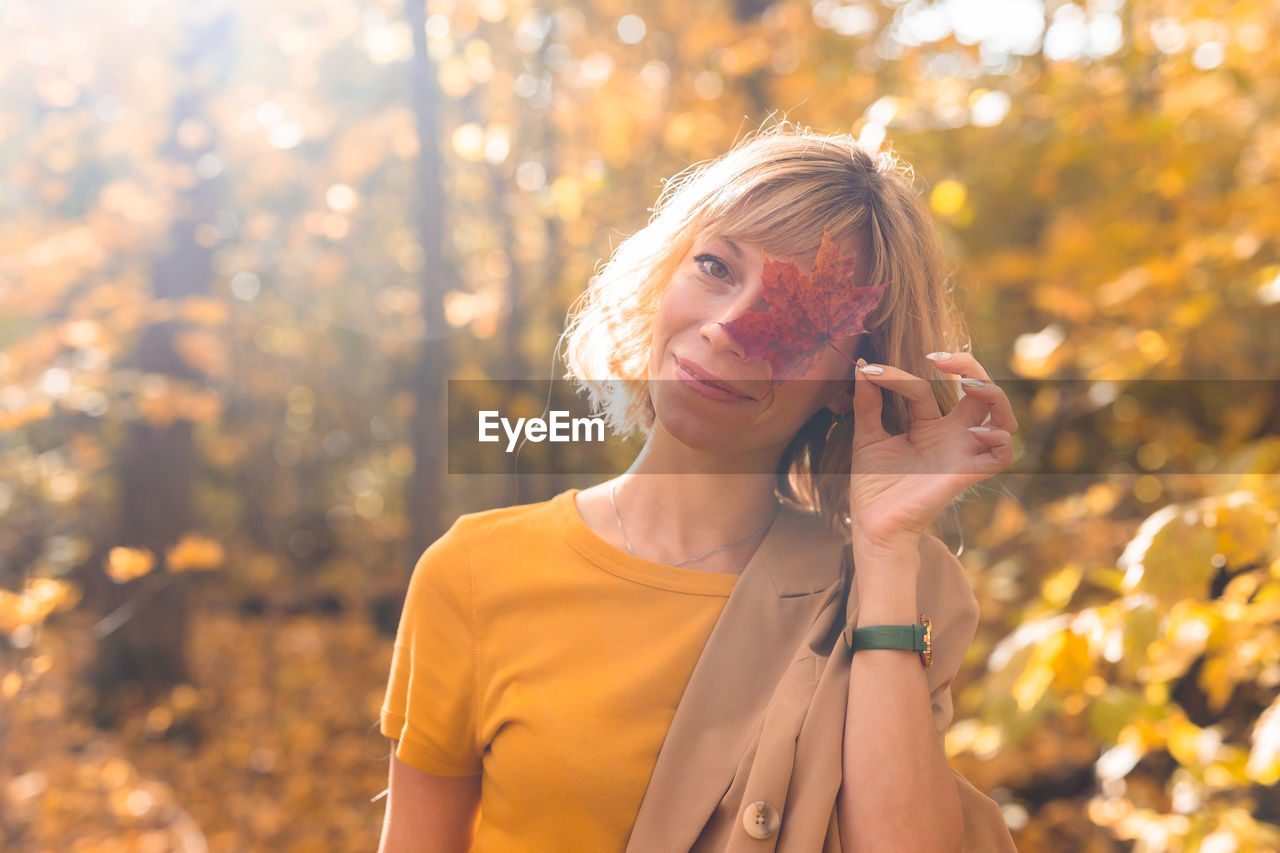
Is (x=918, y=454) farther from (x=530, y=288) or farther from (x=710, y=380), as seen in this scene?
(x=530, y=288)

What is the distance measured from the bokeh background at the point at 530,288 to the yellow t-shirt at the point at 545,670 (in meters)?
0.98

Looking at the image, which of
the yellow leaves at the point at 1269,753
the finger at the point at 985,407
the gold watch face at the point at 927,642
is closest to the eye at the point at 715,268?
the finger at the point at 985,407

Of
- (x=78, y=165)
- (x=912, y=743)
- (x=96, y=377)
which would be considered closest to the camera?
(x=912, y=743)

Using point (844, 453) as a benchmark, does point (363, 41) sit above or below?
above

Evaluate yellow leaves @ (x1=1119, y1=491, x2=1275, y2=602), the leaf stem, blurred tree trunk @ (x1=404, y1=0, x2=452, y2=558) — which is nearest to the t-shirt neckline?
the leaf stem

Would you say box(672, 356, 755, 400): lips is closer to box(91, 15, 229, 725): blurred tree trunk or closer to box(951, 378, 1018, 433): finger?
box(951, 378, 1018, 433): finger

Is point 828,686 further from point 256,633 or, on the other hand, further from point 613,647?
point 256,633

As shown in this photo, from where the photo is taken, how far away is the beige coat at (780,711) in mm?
1164

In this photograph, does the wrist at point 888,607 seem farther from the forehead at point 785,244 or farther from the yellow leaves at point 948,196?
the yellow leaves at point 948,196

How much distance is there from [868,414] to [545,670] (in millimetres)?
657

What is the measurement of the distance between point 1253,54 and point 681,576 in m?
2.66

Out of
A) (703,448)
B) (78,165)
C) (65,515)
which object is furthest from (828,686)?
(65,515)

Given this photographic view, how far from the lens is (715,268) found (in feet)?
4.38

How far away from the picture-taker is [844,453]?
1.50 metres
